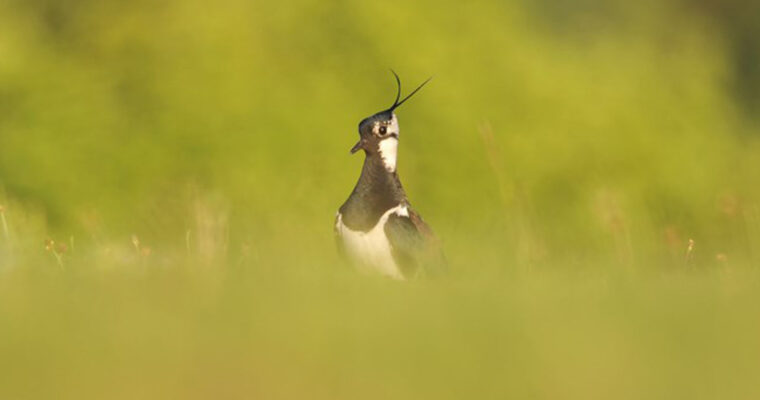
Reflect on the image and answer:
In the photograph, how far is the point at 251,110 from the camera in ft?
58.5

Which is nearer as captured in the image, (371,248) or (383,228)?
(371,248)

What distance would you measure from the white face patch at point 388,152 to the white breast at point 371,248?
539 mm

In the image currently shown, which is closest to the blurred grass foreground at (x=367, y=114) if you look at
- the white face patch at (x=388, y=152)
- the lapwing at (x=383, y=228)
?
the lapwing at (x=383, y=228)

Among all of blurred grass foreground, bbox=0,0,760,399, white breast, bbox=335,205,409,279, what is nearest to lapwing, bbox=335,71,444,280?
white breast, bbox=335,205,409,279

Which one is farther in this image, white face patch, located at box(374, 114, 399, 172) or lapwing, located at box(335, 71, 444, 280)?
white face patch, located at box(374, 114, 399, 172)

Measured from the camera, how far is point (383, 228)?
28.5 feet

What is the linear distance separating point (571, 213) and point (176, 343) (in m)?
15.0

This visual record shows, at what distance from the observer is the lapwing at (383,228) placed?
27.6 feet

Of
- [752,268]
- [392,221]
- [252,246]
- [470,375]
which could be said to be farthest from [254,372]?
[392,221]

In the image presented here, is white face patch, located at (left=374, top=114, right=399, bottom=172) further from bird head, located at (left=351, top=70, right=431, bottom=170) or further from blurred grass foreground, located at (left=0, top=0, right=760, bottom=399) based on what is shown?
blurred grass foreground, located at (left=0, top=0, right=760, bottom=399)

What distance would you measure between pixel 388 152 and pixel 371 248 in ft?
2.95

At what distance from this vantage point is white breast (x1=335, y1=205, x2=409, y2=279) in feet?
27.9

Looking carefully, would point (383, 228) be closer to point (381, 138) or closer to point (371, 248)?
point (371, 248)

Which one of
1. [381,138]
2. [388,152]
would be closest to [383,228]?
[388,152]
